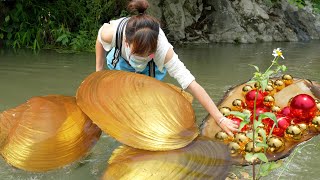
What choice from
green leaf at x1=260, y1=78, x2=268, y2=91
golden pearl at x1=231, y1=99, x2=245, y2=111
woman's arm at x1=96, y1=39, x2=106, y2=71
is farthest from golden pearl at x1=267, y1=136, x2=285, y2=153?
woman's arm at x1=96, y1=39, x2=106, y2=71

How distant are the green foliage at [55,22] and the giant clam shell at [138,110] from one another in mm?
4825

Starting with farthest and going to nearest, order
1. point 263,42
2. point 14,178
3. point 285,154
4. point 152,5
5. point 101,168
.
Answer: point 263,42 < point 152,5 < point 101,168 < point 14,178 < point 285,154

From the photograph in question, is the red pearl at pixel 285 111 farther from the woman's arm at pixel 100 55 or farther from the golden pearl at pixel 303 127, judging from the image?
the woman's arm at pixel 100 55

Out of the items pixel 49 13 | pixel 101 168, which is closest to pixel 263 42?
pixel 49 13

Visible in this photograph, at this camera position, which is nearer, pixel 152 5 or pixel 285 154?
Result: pixel 285 154

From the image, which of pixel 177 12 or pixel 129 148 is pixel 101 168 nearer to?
pixel 129 148

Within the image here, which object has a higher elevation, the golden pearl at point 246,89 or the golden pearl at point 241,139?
the golden pearl at point 246,89

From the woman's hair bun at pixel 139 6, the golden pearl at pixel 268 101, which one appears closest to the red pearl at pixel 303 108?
the golden pearl at pixel 268 101

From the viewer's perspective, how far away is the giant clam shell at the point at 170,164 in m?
1.89

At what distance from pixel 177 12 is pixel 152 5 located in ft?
1.66

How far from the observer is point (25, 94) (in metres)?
4.39

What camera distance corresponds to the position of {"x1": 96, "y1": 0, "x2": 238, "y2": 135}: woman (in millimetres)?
2258

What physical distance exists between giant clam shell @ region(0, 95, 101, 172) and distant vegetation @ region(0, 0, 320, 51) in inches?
189

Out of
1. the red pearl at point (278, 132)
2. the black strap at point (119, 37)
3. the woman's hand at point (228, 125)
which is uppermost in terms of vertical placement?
the black strap at point (119, 37)
